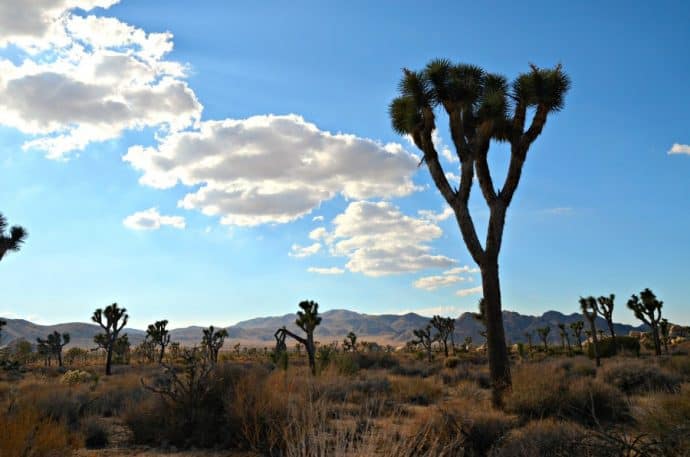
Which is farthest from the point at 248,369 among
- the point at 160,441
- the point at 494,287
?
the point at 494,287

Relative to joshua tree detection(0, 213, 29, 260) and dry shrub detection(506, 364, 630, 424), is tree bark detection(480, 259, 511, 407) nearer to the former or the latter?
dry shrub detection(506, 364, 630, 424)

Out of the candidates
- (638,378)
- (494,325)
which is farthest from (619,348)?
(494,325)

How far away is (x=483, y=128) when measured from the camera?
13.3m

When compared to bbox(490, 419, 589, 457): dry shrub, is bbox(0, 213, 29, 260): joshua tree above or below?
above

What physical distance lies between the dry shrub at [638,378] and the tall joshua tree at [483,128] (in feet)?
16.8

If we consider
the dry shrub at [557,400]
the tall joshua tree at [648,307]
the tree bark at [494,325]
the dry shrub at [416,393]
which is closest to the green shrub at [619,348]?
the tall joshua tree at [648,307]

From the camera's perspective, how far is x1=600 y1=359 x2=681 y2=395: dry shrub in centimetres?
1395

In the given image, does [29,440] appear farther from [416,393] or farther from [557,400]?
[416,393]

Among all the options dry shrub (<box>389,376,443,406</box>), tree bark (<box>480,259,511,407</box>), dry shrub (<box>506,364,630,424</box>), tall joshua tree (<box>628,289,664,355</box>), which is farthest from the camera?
tall joshua tree (<box>628,289,664,355</box>)

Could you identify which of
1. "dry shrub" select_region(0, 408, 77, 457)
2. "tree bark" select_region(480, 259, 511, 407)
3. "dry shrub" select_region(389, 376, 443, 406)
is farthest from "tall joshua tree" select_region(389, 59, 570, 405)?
"dry shrub" select_region(0, 408, 77, 457)

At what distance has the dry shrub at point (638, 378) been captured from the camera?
13.9 m

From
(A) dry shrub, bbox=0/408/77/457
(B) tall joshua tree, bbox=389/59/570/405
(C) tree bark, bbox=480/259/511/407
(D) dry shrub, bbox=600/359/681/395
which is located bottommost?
(D) dry shrub, bbox=600/359/681/395

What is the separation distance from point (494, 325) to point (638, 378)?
6062mm

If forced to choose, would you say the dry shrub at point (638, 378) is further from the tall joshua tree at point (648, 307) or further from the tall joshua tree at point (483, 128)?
the tall joshua tree at point (648, 307)
